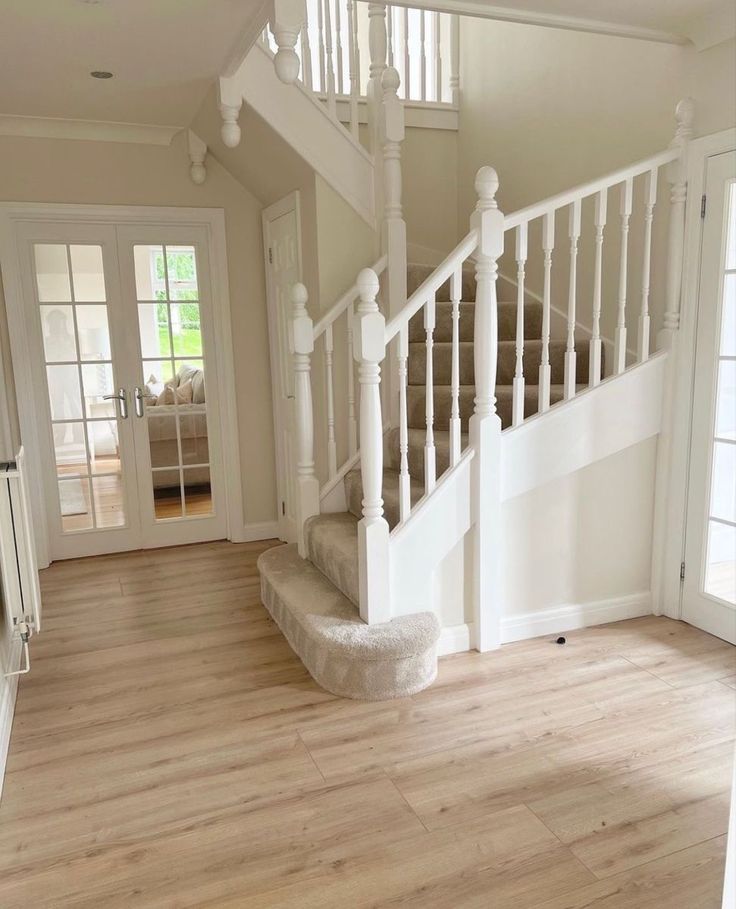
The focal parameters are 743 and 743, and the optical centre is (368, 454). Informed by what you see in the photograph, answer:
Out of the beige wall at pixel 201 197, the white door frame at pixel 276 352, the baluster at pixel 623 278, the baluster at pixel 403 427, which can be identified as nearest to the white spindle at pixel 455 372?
the baluster at pixel 403 427

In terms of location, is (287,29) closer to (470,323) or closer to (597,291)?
(597,291)

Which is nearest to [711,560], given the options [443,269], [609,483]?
[609,483]

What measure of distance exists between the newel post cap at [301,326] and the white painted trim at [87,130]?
158 centimetres

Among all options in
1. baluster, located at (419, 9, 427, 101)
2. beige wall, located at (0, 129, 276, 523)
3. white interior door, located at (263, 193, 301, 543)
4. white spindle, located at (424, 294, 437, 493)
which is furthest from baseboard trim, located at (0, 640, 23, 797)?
baluster, located at (419, 9, 427, 101)

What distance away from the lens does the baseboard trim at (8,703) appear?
2467 mm

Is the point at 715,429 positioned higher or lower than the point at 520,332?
lower

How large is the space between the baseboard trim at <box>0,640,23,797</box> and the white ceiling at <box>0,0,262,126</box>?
2.41m

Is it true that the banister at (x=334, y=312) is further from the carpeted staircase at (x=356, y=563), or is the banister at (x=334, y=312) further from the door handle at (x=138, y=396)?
the door handle at (x=138, y=396)

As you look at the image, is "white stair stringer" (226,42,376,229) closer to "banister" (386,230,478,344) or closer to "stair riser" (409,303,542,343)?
"stair riser" (409,303,542,343)

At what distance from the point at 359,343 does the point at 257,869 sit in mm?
1726

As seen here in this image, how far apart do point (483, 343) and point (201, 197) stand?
8.13 feet

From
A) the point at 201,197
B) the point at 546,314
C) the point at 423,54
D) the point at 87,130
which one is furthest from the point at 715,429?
the point at 87,130

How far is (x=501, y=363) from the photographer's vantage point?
3.89m

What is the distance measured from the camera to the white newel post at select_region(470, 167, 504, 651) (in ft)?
9.36
